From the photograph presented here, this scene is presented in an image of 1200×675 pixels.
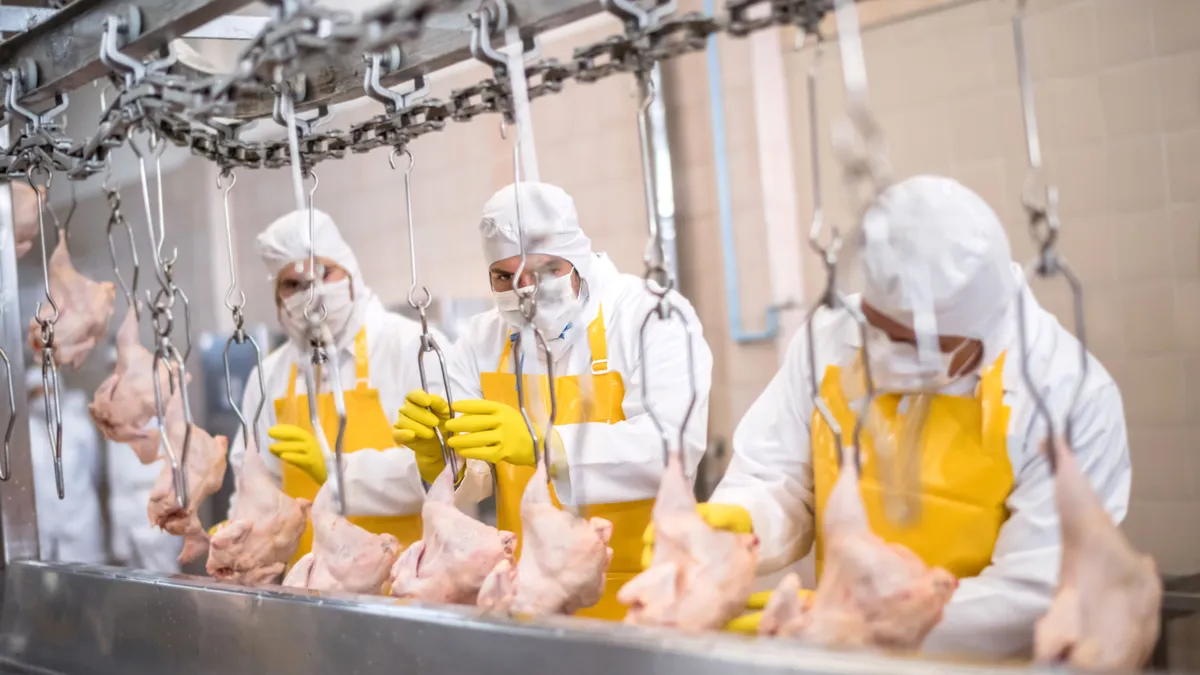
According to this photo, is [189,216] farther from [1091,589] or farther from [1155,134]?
[1091,589]

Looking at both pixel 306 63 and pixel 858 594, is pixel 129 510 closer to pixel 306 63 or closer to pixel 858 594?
pixel 306 63

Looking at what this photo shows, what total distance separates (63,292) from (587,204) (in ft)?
6.39

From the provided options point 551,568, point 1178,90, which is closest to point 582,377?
point 551,568

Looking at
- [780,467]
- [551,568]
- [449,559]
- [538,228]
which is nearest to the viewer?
[551,568]

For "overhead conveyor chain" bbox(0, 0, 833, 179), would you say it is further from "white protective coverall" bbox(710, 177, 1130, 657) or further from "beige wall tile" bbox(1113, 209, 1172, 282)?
"beige wall tile" bbox(1113, 209, 1172, 282)

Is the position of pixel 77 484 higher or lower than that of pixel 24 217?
lower

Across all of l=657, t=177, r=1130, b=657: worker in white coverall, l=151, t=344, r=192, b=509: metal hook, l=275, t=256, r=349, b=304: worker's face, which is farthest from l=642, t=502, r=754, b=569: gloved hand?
l=275, t=256, r=349, b=304: worker's face

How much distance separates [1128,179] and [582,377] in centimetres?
170

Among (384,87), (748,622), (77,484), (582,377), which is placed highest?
(384,87)

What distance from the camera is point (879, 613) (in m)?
1.17

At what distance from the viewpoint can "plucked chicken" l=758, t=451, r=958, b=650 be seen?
1.17 metres

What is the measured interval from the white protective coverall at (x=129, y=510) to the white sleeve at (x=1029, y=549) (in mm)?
2531

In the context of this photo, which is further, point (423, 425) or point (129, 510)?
point (129, 510)

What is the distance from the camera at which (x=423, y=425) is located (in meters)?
1.79
